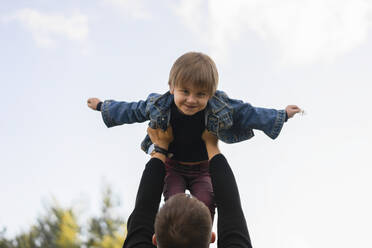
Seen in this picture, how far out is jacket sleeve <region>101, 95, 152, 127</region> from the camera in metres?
3.38

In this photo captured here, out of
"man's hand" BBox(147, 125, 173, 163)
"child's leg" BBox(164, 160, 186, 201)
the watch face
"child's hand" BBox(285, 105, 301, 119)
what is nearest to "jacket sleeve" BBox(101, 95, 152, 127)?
"man's hand" BBox(147, 125, 173, 163)

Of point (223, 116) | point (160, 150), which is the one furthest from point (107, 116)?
point (223, 116)

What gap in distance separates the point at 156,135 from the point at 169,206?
1303 millimetres

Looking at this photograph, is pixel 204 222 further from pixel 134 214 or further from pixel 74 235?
pixel 74 235

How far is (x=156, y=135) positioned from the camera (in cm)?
336

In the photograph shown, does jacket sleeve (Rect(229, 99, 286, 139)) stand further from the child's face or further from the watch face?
the watch face

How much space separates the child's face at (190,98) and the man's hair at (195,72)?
0.03 meters

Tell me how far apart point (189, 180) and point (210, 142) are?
405mm

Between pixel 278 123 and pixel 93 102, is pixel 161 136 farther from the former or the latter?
pixel 278 123

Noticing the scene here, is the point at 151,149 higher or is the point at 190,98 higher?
the point at 190,98

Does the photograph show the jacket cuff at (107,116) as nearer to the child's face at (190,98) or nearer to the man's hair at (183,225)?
the child's face at (190,98)

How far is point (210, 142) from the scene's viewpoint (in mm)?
3232

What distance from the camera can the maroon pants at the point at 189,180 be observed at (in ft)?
10.8

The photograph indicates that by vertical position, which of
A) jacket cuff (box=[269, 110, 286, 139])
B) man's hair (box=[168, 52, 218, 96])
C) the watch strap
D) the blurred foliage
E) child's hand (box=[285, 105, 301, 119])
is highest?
the blurred foliage
